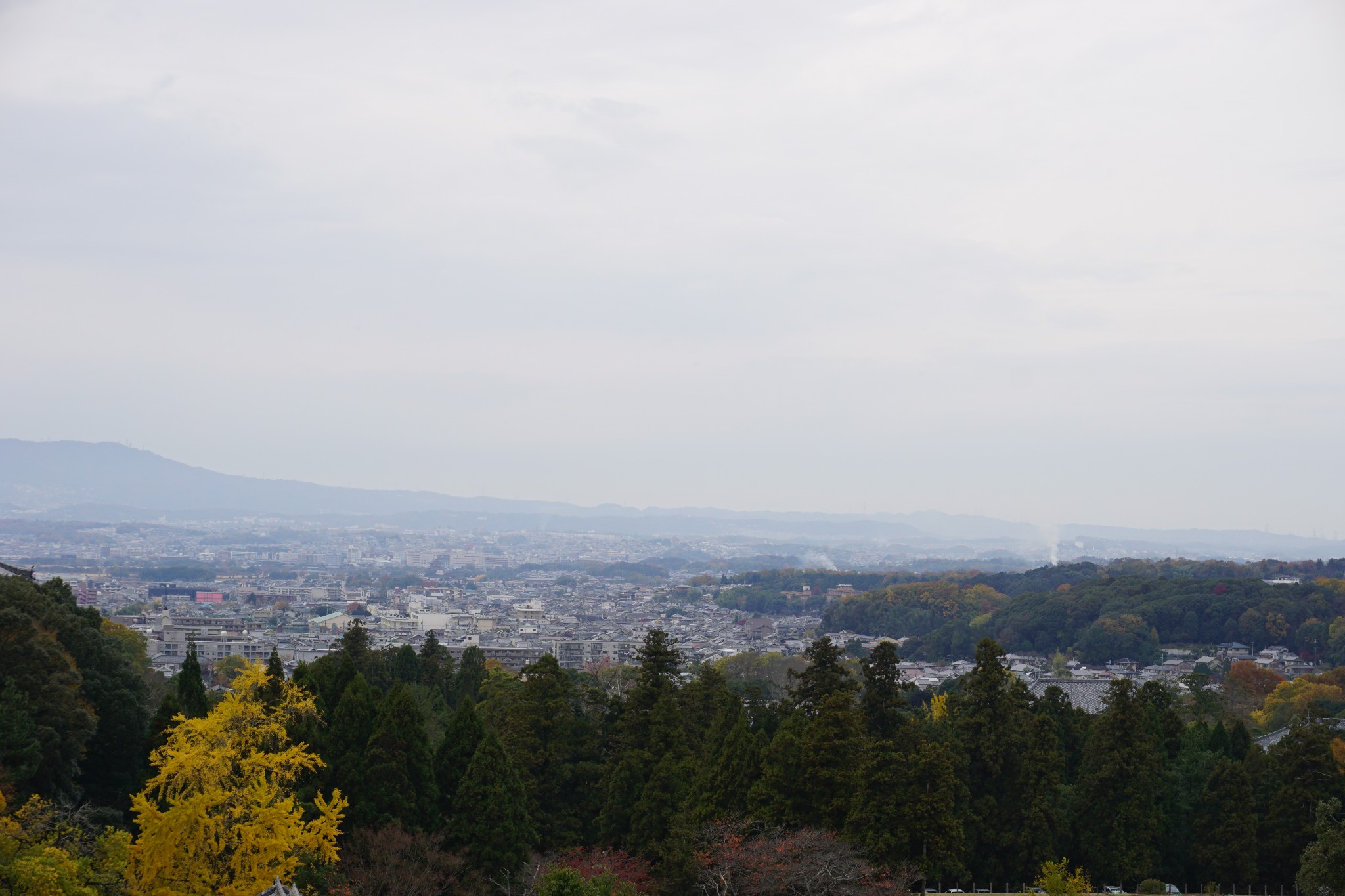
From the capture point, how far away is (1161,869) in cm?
1909

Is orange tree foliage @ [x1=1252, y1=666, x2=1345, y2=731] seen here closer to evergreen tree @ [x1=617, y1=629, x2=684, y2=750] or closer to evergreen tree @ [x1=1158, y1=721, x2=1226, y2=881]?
evergreen tree @ [x1=1158, y1=721, x2=1226, y2=881]

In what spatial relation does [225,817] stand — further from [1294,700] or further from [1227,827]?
[1294,700]

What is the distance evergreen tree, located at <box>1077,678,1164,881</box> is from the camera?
60.3ft

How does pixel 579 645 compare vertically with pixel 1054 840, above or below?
below

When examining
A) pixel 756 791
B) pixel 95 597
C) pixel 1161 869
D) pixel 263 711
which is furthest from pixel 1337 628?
pixel 95 597

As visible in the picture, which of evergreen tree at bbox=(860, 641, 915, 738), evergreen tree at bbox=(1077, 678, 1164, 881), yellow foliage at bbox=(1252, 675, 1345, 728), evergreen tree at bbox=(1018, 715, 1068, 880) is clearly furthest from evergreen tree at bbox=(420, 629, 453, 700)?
yellow foliage at bbox=(1252, 675, 1345, 728)

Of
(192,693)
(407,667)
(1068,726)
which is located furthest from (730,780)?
(407,667)

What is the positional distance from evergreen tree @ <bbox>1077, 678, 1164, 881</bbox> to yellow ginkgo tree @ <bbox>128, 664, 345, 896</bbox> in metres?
12.7

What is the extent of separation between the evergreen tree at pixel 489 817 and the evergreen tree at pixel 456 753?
36 cm

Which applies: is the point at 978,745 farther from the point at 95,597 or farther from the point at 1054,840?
the point at 95,597

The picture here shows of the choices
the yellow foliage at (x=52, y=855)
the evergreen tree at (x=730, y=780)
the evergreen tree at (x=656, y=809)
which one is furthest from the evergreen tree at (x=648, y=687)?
the yellow foliage at (x=52, y=855)

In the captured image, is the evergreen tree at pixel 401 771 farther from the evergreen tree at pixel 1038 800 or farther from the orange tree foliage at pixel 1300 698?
the orange tree foliage at pixel 1300 698

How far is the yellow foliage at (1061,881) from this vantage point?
16.6 m

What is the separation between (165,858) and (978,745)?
12.5 m
